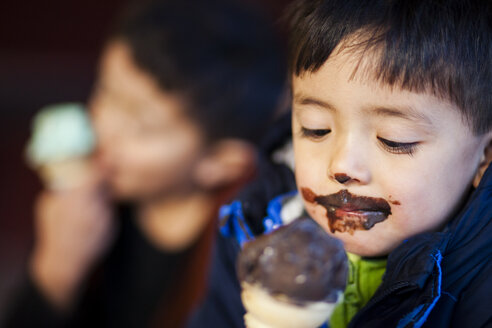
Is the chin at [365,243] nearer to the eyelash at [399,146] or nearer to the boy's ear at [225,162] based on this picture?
the eyelash at [399,146]

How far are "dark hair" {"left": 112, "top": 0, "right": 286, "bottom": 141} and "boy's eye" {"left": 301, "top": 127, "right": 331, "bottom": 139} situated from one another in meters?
0.65

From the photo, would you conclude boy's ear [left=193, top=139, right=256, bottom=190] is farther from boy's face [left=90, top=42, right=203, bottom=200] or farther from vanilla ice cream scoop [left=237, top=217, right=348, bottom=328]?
vanilla ice cream scoop [left=237, top=217, right=348, bottom=328]

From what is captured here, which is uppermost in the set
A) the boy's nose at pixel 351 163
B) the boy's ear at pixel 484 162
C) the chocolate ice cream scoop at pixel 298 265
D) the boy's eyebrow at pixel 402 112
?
the boy's eyebrow at pixel 402 112

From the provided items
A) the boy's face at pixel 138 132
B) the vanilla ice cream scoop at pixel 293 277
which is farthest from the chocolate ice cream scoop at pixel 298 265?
the boy's face at pixel 138 132

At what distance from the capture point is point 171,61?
131 centimetres

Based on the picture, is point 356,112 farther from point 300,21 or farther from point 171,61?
point 171,61

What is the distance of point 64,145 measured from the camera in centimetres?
136

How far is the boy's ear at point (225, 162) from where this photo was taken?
142cm

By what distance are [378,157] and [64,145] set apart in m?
0.91

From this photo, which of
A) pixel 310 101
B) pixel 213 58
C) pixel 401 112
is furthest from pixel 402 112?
pixel 213 58

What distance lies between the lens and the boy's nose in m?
0.64

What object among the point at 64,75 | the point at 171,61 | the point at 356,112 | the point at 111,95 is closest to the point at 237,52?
the point at 171,61

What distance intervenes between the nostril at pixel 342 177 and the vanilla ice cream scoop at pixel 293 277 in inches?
2.8

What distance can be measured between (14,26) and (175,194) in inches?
59.9
